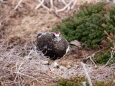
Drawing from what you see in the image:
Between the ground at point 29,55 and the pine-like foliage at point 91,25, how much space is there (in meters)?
0.33

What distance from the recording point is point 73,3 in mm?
10133

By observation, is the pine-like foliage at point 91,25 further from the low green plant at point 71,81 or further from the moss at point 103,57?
the low green plant at point 71,81

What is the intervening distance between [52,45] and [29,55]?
45.2 inches

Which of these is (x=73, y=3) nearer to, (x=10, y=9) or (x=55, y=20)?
(x=55, y=20)

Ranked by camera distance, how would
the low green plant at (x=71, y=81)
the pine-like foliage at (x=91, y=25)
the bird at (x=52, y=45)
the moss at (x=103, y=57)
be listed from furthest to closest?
the pine-like foliage at (x=91, y=25) < the bird at (x=52, y=45) < the moss at (x=103, y=57) < the low green plant at (x=71, y=81)

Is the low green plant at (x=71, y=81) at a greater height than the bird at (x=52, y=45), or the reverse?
the bird at (x=52, y=45)

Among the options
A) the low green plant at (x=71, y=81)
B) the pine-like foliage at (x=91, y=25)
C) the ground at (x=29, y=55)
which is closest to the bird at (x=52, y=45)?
the ground at (x=29, y=55)

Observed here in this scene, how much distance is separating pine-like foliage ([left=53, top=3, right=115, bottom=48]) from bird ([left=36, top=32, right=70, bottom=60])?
27.3 inches

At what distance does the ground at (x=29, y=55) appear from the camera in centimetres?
577

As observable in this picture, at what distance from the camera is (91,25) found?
314 inches

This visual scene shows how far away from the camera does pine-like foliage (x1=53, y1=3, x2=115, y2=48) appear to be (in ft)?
25.7

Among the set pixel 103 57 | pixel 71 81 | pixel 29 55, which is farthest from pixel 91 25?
pixel 71 81

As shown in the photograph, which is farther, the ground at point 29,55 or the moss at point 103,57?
the moss at point 103,57

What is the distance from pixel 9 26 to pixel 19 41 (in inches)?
32.5
